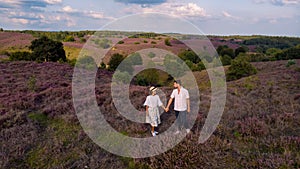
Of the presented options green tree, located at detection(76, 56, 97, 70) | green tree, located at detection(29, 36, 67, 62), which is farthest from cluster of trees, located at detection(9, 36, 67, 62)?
green tree, located at detection(76, 56, 97, 70)

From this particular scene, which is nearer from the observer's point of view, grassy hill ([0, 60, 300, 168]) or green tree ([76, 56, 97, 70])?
grassy hill ([0, 60, 300, 168])

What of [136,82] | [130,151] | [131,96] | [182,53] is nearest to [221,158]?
[130,151]

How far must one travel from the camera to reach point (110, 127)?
8.72 meters

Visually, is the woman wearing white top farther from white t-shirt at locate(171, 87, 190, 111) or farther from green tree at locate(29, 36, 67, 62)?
green tree at locate(29, 36, 67, 62)

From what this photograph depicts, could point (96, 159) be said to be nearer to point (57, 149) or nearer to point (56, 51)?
point (57, 149)

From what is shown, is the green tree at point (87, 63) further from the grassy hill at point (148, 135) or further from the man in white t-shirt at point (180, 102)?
the man in white t-shirt at point (180, 102)

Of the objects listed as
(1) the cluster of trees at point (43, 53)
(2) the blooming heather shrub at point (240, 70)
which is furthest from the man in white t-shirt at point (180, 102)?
(1) the cluster of trees at point (43, 53)

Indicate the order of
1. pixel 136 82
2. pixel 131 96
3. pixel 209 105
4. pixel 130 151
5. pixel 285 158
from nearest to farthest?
1. pixel 285 158
2. pixel 130 151
3. pixel 209 105
4. pixel 131 96
5. pixel 136 82

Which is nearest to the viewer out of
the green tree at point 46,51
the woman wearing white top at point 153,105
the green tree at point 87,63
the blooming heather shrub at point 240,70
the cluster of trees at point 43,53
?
the woman wearing white top at point 153,105

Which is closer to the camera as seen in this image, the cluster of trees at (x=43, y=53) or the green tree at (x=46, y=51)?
the cluster of trees at (x=43, y=53)

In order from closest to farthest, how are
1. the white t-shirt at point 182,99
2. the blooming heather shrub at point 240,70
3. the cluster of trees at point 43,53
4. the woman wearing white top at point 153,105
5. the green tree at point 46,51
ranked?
the white t-shirt at point 182,99 → the woman wearing white top at point 153,105 → the blooming heather shrub at point 240,70 → the cluster of trees at point 43,53 → the green tree at point 46,51

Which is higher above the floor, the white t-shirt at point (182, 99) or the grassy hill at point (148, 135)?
the white t-shirt at point (182, 99)

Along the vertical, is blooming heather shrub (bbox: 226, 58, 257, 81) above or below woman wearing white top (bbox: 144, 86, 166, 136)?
below

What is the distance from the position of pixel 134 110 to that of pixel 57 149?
4.45m
